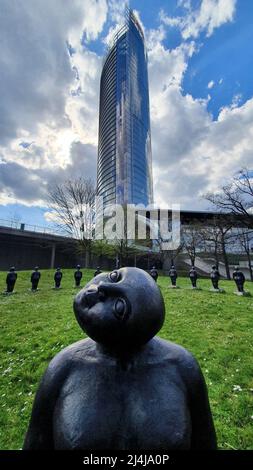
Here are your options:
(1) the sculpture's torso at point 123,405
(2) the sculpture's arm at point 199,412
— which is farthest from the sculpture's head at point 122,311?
(2) the sculpture's arm at point 199,412

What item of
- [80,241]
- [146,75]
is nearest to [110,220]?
[80,241]

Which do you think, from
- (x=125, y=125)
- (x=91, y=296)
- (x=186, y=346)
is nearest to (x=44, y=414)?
(x=91, y=296)

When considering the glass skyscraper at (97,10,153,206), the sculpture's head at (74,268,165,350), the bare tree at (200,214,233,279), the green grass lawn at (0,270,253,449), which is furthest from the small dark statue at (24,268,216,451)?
the glass skyscraper at (97,10,153,206)

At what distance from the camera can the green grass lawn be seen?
3582mm

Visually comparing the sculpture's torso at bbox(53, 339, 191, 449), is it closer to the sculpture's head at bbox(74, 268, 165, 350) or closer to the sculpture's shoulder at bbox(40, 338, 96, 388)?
the sculpture's shoulder at bbox(40, 338, 96, 388)

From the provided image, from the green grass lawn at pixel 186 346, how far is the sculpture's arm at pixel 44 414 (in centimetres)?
262

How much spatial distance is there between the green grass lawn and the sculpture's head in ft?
10.2

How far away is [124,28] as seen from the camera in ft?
292

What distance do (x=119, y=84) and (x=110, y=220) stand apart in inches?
2640

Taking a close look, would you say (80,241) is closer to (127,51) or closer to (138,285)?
(138,285)

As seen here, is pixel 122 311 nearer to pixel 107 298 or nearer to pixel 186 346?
pixel 107 298

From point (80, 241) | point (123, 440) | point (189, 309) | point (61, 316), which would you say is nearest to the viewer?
point (123, 440)

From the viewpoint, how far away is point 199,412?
4.73 ft

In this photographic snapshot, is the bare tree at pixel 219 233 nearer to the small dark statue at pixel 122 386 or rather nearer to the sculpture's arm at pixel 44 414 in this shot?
the small dark statue at pixel 122 386
